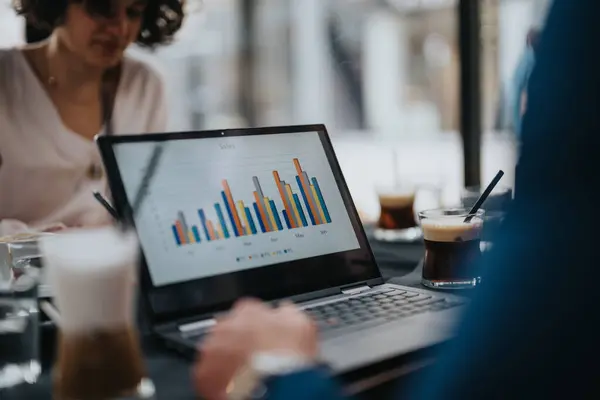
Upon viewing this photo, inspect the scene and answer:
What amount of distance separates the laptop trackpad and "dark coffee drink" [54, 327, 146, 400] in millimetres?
210

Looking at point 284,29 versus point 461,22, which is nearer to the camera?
point 461,22

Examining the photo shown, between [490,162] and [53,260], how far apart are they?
3082 millimetres

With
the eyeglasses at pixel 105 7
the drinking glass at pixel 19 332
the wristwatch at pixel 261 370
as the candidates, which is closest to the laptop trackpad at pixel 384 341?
the wristwatch at pixel 261 370

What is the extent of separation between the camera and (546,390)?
2.20ft

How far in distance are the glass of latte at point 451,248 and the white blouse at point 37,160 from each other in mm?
946

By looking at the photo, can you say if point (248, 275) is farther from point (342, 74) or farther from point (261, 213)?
point (342, 74)

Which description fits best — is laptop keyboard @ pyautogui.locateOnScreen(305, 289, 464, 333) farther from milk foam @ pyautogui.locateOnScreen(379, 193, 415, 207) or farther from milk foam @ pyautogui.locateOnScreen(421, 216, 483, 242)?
milk foam @ pyautogui.locateOnScreen(379, 193, 415, 207)

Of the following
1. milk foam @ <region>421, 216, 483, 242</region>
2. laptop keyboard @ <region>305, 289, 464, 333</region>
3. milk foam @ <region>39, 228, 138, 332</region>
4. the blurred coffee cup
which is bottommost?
the blurred coffee cup

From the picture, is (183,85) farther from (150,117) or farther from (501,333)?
(501,333)

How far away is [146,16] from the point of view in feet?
6.57

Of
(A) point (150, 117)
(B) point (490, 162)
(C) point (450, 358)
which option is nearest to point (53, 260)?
(C) point (450, 358)

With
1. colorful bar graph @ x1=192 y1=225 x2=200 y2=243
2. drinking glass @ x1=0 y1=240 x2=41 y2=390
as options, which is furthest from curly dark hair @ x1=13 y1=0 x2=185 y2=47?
drinking glass @ x1=0 y1=240 x2=41 y2=390

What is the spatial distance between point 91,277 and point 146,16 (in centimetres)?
148

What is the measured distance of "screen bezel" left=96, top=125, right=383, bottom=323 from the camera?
91 cm
